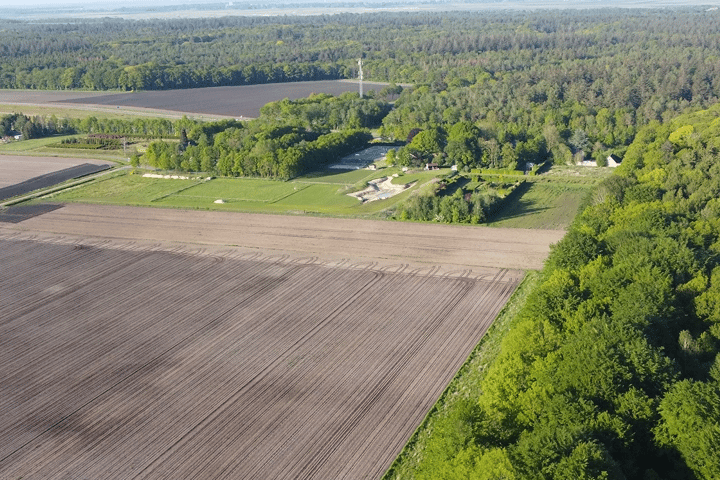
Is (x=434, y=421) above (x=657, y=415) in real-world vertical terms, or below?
below

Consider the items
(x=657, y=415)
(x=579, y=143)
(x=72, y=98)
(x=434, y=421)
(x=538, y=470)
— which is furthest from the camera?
(x=72, y=98)

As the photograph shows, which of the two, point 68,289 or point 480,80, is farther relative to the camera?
point 480,80

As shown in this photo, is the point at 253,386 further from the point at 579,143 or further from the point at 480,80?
the point at 480,80

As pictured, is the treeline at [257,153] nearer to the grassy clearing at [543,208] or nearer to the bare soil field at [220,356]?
the bare soil field at [220,356]

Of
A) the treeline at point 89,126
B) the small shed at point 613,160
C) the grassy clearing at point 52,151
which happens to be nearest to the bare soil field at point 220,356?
the small shed at point 613,160

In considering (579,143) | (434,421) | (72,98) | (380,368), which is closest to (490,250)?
(380,368)

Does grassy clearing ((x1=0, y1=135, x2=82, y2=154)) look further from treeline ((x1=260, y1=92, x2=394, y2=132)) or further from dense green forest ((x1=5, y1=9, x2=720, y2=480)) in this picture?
treeline ((x1=260, y1=92, x2=394, y2=132))

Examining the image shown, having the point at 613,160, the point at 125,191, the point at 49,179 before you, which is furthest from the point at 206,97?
the point at 613,160
